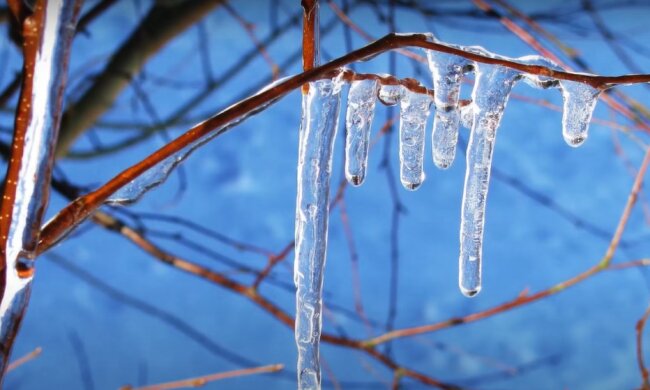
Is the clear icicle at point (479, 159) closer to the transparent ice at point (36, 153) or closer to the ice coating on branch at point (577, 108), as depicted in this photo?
the ice coating on branch at point (577, 108)

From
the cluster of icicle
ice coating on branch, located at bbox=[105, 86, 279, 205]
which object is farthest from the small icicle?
ice coating on branch, located at bbox=[105, 86, 279, 205]

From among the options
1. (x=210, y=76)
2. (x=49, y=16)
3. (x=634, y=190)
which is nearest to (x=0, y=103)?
(x=210, y=76)

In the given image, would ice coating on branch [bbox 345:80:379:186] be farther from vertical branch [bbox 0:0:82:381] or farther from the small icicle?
vertical branch [bbox 0:0:82:381]

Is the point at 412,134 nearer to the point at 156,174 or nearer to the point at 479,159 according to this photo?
the point at 479,159

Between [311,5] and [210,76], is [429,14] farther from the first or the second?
[311,5]

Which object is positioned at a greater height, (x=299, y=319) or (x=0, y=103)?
(x=0, y=103)

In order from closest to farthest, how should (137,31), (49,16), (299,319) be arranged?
(49,16) < (299,319) < (137,31)

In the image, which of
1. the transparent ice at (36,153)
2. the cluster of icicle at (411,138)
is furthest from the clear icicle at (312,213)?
the transparent ice at (36,153)
